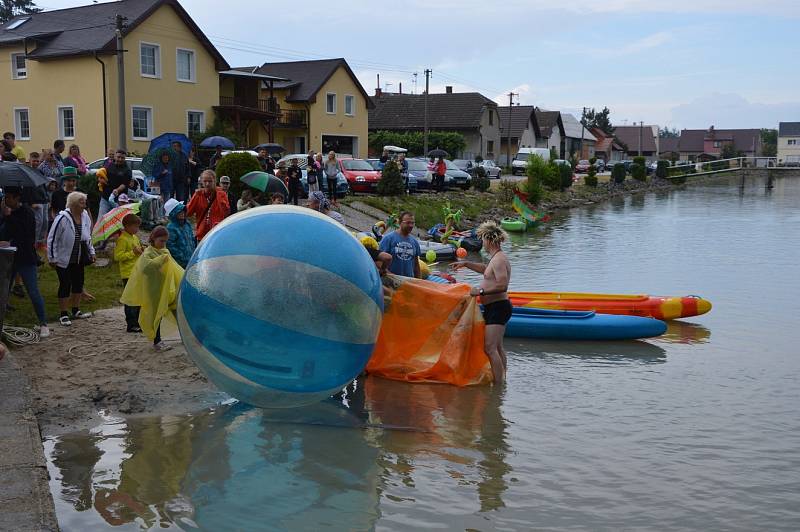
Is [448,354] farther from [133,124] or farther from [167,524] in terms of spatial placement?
[133,124]

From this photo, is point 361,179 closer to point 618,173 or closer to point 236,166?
point 236,166

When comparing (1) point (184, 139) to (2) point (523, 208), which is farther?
(2) point (523, 208)

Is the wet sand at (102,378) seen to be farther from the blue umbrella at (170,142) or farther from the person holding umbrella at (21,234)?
the blue umbrella at (170,142)

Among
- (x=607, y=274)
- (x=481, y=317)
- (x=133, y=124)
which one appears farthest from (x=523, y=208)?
(x=481, y=317)

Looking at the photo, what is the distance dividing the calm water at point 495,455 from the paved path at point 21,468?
53cm

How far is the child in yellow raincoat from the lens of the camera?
10344 mm

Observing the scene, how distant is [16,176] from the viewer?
Answer: 35.1 feet

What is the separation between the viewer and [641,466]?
335 inches

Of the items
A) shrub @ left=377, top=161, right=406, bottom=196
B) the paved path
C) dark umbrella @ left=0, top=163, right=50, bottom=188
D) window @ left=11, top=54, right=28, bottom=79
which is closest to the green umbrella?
dark umbrella @ left=0, top=163, right=50, bottom=188

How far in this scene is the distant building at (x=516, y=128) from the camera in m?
76.8

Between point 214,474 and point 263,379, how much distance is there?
150cm

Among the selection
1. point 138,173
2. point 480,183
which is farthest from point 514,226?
point 138,173

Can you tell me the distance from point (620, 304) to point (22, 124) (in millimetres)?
34345

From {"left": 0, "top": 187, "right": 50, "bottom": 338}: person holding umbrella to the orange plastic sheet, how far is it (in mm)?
4693
